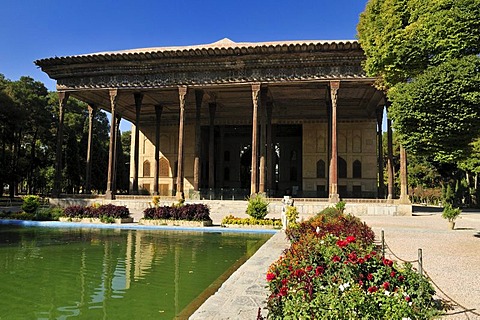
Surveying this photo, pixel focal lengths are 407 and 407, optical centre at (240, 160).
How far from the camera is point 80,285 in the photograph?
19.6 ft

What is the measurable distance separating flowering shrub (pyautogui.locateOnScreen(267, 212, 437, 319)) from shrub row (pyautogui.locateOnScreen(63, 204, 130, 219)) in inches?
523

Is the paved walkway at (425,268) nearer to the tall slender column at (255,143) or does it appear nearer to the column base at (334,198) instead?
the column base at (334,198)

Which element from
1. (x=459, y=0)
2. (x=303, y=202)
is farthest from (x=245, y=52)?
(x=459, y=0)

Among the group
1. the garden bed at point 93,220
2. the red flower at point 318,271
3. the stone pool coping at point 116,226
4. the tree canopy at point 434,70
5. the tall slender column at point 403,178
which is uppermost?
the tree canopy at point 434,70

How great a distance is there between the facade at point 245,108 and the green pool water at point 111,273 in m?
11.1

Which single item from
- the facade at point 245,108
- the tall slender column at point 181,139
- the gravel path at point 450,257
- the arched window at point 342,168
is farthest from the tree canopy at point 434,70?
the arched window at point 342,168

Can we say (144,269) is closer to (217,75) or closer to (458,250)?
(458,250)

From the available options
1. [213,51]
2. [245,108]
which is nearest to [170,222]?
[213,51]

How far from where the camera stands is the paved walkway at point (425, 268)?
13.7 feet

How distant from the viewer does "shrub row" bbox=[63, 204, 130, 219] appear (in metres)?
16.1

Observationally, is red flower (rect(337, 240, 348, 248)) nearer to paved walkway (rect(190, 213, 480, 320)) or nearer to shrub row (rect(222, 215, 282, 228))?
paved walkway (rect(190, 213, 480, 320))

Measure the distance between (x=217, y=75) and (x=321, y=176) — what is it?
13303 mm

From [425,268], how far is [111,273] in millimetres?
5244

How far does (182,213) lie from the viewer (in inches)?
615
